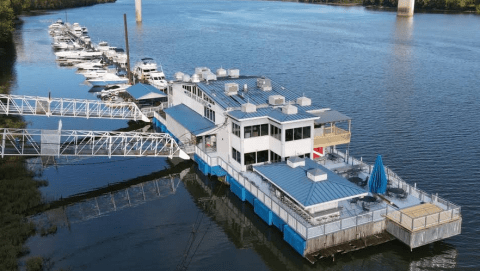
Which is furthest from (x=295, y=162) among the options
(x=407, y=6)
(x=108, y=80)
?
(x=407, y=6)

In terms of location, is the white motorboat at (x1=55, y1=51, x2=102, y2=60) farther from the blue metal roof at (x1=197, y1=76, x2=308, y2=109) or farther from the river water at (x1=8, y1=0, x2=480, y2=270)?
the blue metal roof at (x1=197, y1=76, x2=308, y2=109)

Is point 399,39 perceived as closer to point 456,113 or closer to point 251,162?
point 456,113

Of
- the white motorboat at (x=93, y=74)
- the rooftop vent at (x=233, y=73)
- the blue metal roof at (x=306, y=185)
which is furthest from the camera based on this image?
the white motorboat at (x=93, y=74)

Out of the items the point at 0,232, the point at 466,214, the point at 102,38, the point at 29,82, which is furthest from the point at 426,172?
the point at 102,38

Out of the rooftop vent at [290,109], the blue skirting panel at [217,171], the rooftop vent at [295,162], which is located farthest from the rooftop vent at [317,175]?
the blue skirting panel at [217,171]

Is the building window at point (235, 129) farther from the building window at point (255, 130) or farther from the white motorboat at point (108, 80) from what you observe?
the white motorboat at point (108, 80)

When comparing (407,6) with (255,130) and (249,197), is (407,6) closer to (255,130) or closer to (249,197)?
(255,130)
